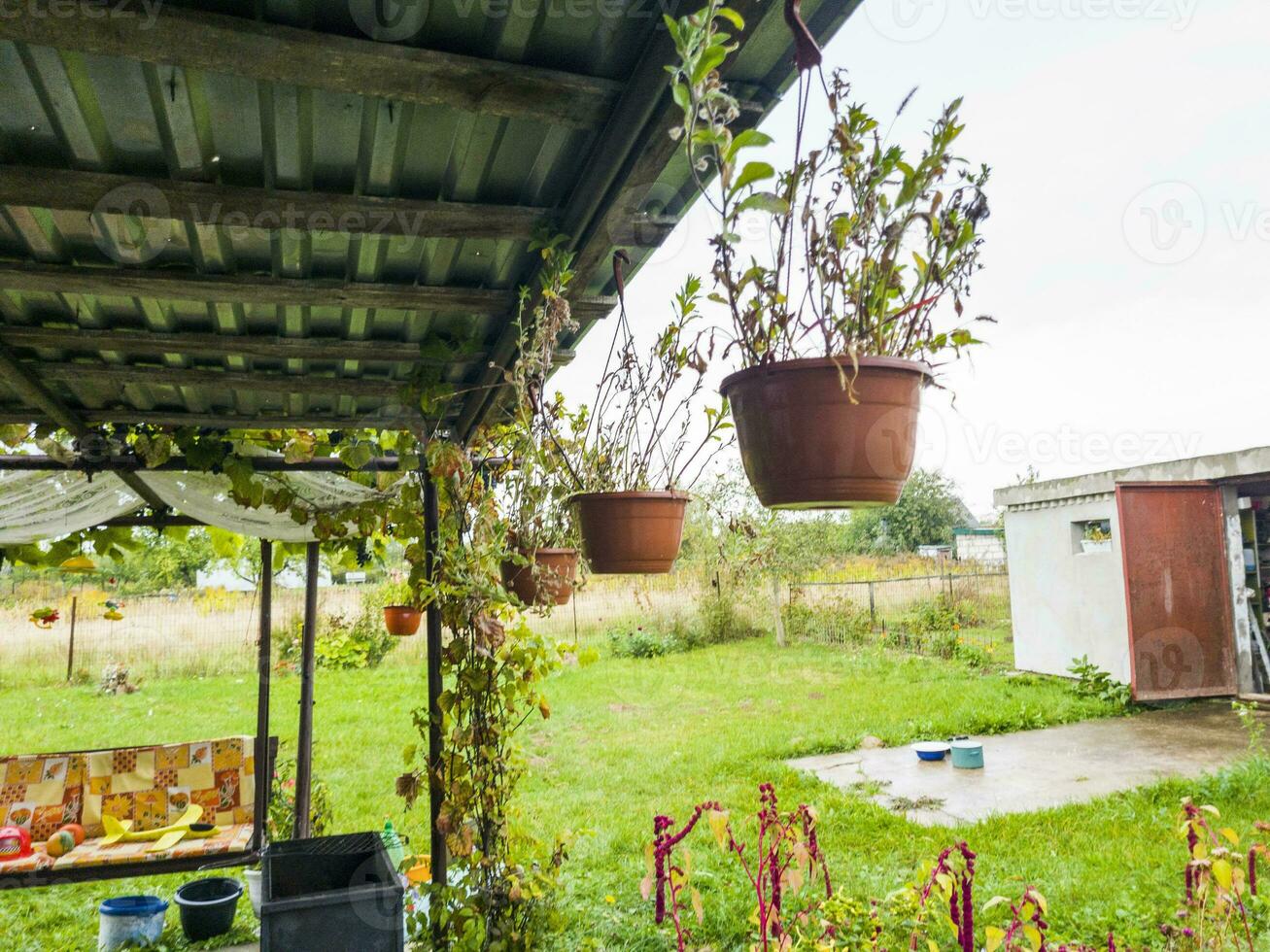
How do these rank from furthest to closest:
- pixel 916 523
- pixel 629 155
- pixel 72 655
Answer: pixel 916 523, pixel 72 655, pixel 629 155

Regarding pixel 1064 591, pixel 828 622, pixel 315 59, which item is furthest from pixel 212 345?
pixel 828 622

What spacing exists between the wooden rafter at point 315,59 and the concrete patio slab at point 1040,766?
4.04 metres

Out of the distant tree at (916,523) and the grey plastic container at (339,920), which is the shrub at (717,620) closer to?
the distant tree at (916,523)

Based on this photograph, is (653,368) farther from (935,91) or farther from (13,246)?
(13,246)

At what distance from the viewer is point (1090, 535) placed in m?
7.98

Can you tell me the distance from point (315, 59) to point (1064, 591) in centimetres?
840

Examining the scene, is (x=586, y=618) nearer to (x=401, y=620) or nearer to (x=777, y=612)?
(x=777, y=612)

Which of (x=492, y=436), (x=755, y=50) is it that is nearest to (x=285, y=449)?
(x=492, y=436)

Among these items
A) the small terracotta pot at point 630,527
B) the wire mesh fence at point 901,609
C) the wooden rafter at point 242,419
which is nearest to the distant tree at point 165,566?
the wire mesh fence at point 901,609

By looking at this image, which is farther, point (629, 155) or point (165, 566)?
point (165, 566)

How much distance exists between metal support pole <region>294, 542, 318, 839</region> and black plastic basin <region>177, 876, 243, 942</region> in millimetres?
358

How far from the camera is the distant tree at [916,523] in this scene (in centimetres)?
1817

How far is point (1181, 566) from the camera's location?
693 centimetres

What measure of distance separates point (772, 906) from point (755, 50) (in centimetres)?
169
